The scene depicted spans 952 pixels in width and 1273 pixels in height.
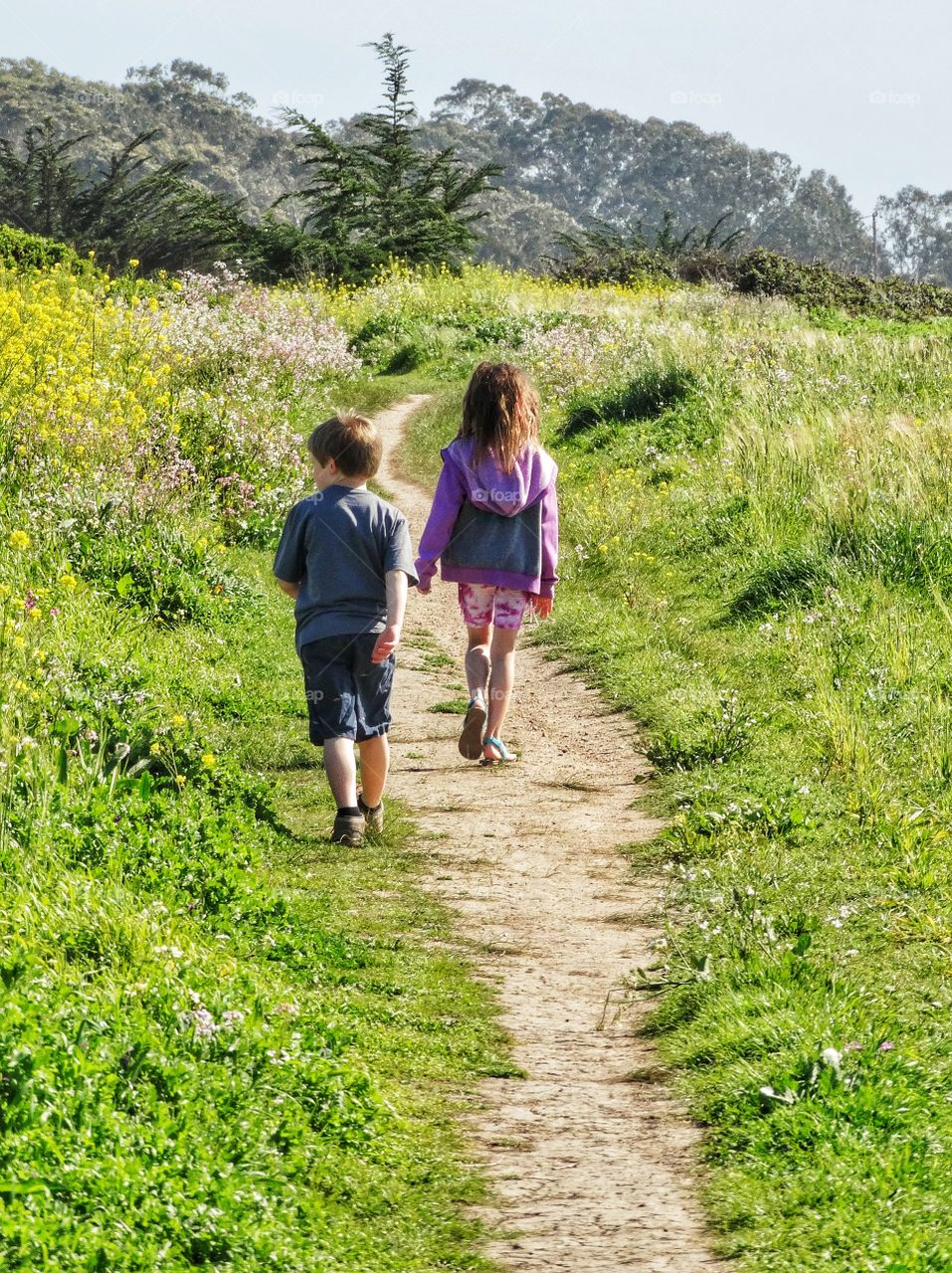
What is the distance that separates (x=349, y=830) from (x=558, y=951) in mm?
1263

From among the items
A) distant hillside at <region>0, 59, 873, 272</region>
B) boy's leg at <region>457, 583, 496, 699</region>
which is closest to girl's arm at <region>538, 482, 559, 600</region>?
boy's leg at <region>457, 583, 496, 699</region>

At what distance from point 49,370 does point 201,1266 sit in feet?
26.8

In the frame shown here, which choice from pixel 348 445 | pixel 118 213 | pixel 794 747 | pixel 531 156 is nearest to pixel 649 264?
pixel 118 213

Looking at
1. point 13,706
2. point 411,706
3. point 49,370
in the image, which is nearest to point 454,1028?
point 13,706

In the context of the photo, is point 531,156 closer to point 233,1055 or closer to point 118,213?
point 118,213

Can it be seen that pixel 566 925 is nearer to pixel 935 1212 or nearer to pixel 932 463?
pixel 935 1212

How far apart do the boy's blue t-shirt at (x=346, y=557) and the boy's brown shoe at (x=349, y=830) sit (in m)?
0.76

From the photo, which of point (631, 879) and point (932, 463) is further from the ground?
point (932, 463)

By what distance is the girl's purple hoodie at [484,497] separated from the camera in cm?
687

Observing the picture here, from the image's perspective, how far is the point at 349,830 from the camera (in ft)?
19.4

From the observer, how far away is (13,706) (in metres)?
5.35

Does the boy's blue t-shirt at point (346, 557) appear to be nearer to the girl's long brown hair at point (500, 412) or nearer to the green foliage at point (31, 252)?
the girl's long brown hair at point (500, 412)

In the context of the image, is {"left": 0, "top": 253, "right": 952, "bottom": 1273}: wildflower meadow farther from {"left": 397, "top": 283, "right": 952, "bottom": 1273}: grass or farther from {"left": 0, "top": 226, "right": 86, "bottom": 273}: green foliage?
{"left": 0, "top": 226, "right": 86, "bottom": 273}: green foliage

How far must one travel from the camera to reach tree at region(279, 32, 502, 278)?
1176 inches
